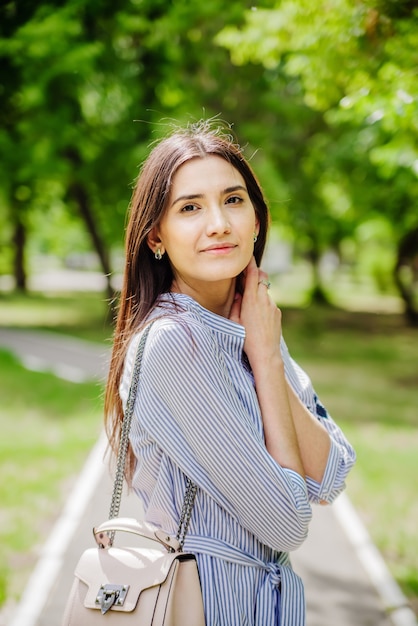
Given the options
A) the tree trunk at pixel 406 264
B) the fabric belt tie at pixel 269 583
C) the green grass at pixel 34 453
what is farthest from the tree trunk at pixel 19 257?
the fabric belt tie at pixel 269 583

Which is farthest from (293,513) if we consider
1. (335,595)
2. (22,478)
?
(22,478)

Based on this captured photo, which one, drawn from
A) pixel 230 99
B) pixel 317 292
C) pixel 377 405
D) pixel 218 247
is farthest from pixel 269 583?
pixel 317 292

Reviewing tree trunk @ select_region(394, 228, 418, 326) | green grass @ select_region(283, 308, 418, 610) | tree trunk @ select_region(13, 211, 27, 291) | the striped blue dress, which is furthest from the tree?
tree trunk @ select_region(13, 211, 27, 291)

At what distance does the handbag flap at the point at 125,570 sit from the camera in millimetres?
1608

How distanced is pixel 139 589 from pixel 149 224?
0.97m

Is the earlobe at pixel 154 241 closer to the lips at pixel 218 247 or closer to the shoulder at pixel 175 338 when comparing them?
the lips at pixel 218 247

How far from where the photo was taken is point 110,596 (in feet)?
5.32

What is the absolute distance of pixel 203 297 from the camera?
2037 mm

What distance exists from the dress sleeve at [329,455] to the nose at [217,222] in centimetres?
54

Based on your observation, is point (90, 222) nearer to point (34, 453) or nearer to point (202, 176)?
point (34, 453)

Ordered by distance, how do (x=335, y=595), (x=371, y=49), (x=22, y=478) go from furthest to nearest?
(x=22, y=478) < (x=335, y=595) < (x=371, y=49)

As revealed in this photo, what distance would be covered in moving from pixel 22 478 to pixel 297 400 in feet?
18.3

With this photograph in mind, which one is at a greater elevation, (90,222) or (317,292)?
(90,222)

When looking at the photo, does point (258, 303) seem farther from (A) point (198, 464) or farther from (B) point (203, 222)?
(A) point (198, 464)
